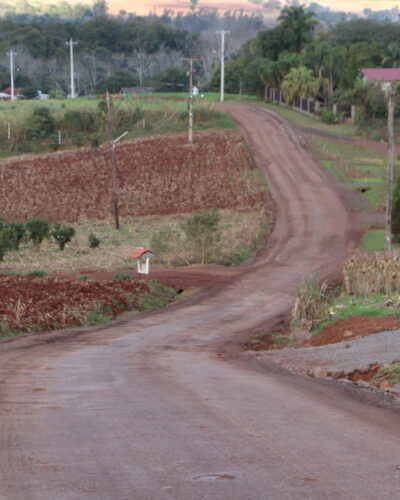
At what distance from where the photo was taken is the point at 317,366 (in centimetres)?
1417

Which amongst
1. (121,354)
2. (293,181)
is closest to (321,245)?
(293,181)

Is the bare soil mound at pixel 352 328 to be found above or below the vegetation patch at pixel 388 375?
below

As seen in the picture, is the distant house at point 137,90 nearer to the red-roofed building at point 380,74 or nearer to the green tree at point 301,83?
the green tree at point 301,83

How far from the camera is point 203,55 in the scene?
175750mm

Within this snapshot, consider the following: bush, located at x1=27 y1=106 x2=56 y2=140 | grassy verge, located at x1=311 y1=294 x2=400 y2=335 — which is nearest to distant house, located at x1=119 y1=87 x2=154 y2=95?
bush, located at x1=27 y1=106 x2=56 y2=140

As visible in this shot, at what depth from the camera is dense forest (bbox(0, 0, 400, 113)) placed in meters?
89.6

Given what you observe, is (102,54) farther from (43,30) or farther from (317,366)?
(317,366)

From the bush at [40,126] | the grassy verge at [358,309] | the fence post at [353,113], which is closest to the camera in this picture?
the grassy verge at [358,309]

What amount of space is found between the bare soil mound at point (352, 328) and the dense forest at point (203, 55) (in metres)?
56.6

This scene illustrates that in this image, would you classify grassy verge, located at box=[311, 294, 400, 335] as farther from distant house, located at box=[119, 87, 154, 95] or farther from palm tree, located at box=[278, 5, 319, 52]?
distant house, located at box=[119, 87, 154, 95]

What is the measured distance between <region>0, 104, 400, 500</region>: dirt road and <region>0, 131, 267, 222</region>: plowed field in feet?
114

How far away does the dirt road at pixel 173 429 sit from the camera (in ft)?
23.3

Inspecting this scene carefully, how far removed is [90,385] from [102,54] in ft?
520

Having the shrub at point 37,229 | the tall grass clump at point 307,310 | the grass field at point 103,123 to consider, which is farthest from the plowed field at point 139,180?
the tall grass clump at point 307,310
